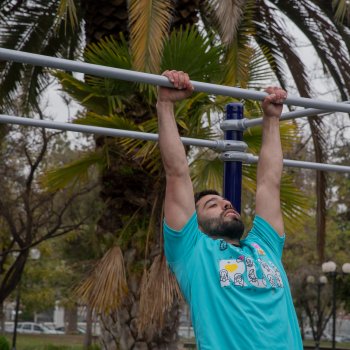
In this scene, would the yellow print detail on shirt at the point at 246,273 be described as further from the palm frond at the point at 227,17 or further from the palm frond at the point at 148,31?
the palm frond at the point at 227,17

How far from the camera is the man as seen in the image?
3.34 m

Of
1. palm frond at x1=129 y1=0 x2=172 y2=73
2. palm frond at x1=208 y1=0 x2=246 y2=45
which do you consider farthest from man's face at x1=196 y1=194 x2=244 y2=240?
palm frond at x1=208 y1=0 x2=246 y2=45

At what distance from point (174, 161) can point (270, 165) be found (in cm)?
61

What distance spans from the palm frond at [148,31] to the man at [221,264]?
9.65ft

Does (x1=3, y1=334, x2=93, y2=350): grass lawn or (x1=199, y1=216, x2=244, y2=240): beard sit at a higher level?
(x1=199, y1=216, x2=244, y2=240): beard

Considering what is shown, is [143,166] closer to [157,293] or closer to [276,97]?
[157,293]

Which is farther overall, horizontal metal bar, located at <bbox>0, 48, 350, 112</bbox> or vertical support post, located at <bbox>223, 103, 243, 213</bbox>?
vertical support post, located at <bbox>223, 103, 243, 213</bbox>

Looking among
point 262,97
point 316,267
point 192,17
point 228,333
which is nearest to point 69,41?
point 192,17

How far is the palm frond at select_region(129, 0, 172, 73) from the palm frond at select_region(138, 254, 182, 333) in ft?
5.79

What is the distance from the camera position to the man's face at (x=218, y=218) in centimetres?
360

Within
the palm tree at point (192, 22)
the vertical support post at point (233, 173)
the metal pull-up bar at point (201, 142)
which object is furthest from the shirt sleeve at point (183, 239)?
the palm tree at point (192, 22)

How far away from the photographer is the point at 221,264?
344 cm

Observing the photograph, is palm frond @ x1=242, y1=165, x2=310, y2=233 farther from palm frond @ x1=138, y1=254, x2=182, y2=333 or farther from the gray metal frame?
the gray metal frame

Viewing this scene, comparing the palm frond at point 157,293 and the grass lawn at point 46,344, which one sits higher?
the palm frond at point 157,293
